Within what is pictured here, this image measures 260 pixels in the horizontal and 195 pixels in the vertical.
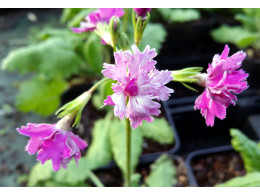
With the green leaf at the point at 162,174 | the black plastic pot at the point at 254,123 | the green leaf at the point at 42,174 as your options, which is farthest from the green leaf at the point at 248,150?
the green leaf at the point at 42,174

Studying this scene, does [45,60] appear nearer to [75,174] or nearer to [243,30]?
[75,174]

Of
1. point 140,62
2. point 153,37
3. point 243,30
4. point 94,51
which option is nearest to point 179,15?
point 153,37

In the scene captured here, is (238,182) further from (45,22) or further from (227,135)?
(45,22)

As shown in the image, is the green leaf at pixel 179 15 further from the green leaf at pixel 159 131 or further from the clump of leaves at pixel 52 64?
the green leaf at pixel 159 131

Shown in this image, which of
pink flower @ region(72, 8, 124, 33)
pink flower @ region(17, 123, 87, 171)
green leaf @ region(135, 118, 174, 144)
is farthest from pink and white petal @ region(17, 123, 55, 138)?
green leaf @ region(135, 118, 174, 144)

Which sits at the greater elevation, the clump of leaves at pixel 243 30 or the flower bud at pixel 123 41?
the clump of leaves at pixel 243 30
